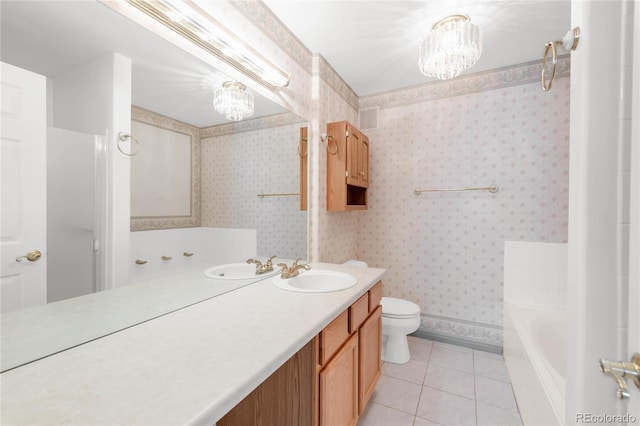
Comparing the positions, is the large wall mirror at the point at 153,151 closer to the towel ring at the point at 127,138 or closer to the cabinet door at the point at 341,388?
the towel ring at the point at 127,138

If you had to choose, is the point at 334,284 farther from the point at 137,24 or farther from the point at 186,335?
the point at 137,24

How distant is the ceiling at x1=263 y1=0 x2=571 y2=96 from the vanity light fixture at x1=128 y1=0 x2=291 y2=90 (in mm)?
420

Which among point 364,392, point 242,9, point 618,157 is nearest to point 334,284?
point 364,392

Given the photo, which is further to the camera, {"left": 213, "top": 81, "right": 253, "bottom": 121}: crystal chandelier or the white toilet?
the white toilet

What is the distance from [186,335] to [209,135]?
0.88 meters

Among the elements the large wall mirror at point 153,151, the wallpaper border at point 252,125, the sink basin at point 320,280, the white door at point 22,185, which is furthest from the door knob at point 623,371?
the wallpaper border at point 252,125

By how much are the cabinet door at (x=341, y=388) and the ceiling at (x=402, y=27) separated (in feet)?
6.22

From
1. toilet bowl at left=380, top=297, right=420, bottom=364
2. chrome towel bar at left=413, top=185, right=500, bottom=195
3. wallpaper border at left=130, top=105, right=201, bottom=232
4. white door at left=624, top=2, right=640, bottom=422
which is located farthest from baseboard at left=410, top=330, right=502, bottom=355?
wallpaper border at left=130, top=105, right=201, bottom=232

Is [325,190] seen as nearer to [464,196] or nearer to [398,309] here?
[398,309]

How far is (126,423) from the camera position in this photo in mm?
501

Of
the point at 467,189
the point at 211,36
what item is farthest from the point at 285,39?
the point at 467,189

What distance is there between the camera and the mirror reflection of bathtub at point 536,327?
1.27m

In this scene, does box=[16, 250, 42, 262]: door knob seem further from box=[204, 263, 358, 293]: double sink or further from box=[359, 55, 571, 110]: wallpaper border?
box=[359, 55, 571, 110]: wallpaper border

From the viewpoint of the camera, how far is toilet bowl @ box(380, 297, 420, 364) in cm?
214
